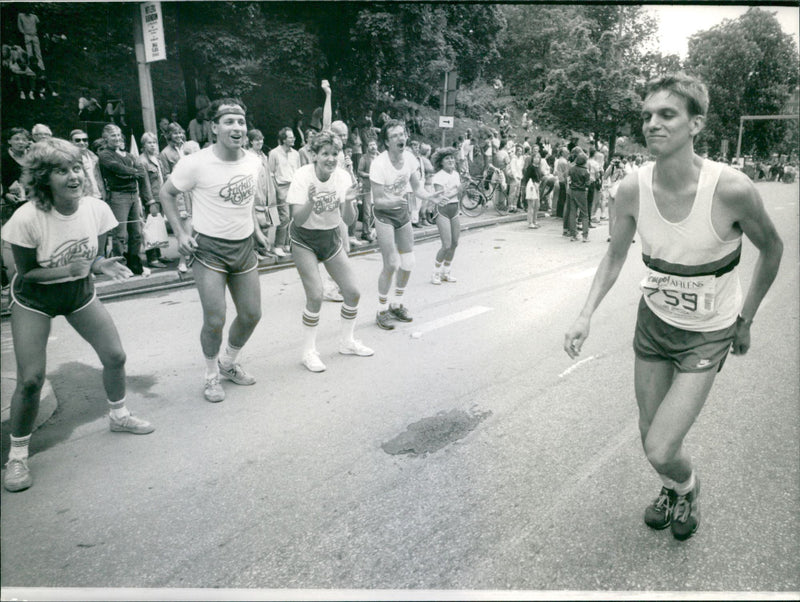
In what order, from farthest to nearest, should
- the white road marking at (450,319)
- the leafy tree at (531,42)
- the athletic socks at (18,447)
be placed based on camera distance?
the white road marking at (450,319)
the athletic socks at (18,447)
the leafy tree at (531,42)

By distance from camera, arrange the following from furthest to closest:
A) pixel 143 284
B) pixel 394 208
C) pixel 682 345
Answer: pixel 143 284 < pixel 394 208 < pixel 682 345

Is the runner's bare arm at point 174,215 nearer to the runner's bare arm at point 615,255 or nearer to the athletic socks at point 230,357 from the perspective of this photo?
the athletic socks at point 230,357

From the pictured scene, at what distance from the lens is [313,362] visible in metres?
4.36

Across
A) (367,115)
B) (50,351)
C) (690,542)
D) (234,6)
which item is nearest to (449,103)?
(367,115)

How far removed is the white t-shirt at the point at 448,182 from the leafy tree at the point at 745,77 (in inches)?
126

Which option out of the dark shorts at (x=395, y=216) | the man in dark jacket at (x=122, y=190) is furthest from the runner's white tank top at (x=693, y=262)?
the man in dark jacket at (x=122, y=190)

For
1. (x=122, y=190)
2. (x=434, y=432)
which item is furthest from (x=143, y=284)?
(x=434, y=432)

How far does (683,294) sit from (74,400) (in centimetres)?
340

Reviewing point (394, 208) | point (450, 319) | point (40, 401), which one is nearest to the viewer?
point (40, 401)

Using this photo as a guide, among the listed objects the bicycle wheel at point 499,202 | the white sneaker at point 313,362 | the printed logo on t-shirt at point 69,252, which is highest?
the printed logo on t-shirt at point 69,252

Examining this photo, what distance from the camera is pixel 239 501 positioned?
270 centimetres

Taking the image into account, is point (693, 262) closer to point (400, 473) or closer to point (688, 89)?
point (688, 89)

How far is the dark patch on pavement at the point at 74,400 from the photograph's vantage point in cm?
324

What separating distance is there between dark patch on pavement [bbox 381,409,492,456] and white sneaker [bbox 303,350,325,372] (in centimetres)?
104
